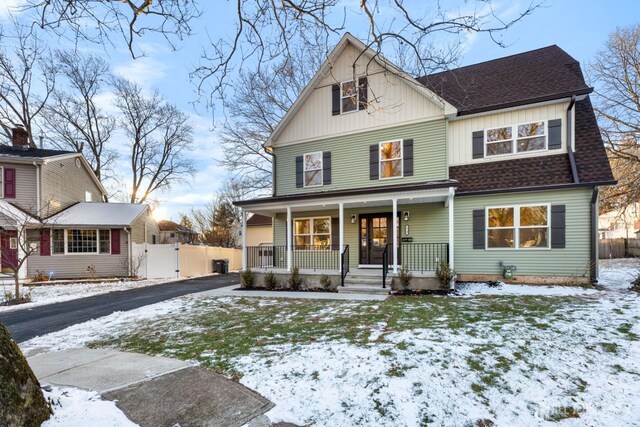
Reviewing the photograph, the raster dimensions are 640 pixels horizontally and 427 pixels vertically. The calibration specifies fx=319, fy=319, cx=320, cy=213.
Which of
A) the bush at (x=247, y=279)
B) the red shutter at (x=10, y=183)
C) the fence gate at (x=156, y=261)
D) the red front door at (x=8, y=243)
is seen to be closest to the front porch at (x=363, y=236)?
the bush at (x=247, y=279)

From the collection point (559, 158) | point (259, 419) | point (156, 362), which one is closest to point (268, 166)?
point (559, 158)

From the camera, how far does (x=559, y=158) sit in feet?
32.0

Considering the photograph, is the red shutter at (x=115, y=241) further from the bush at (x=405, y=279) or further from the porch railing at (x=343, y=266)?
the bush at (x=405, y=279)

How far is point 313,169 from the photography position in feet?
41.5

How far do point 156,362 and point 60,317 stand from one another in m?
5.24

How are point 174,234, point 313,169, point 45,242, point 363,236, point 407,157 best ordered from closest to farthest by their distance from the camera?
point 407,157, point 363,236, point 313,169, point 45,242, point 174,234

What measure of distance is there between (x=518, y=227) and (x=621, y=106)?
537 inches

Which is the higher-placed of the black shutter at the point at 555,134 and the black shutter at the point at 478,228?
the black shutter at the point at 555,134

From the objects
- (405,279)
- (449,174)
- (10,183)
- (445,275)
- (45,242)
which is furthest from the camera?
(10,183)

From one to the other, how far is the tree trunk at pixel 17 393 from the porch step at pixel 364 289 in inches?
288

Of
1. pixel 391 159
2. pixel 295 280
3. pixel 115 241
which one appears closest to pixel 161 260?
pixel 115 241

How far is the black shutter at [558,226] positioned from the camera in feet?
30.5

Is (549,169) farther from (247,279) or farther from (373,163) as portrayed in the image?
(247,279)

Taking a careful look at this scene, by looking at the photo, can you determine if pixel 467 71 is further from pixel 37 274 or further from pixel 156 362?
pixel 37 274
